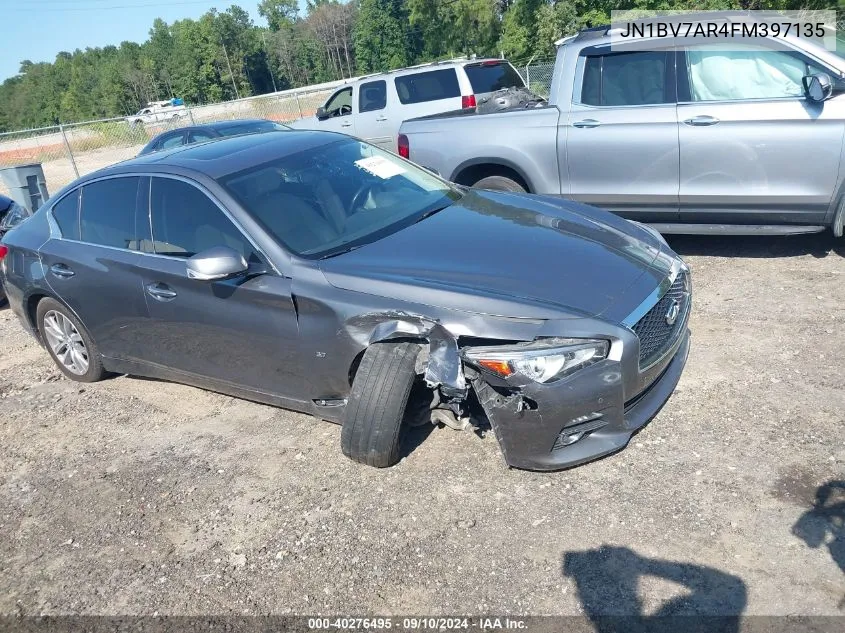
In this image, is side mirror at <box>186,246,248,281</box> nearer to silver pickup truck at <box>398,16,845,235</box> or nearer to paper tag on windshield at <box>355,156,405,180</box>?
paper tag on windshield at <box>355,156,405,180</box>

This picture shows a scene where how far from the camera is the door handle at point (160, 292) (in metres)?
4.21

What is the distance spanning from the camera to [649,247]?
13.2 ft

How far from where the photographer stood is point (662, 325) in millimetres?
3525

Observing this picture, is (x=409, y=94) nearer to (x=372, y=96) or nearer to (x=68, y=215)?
(x=372, y=96)

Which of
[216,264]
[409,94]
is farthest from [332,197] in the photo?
[409,94]

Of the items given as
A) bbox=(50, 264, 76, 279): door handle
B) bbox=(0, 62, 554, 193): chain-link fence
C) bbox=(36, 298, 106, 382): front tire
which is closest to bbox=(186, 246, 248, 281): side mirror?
bbox=(50, 264, 76, 279): door handle

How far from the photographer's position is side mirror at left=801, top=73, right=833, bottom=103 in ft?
17.4

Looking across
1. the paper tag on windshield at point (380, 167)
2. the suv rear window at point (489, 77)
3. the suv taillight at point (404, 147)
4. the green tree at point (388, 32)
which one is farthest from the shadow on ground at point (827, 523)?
the green tree at point (388, 32)

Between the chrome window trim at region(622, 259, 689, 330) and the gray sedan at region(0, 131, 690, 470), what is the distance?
0.01 meters

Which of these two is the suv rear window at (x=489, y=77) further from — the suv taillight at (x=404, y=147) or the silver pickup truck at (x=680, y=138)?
the silver pickup truck at (x=680, y=138)

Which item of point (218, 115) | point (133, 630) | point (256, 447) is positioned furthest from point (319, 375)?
point (218, 115)

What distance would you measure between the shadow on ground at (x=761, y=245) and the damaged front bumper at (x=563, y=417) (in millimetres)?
3579

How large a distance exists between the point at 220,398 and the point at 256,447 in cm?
85

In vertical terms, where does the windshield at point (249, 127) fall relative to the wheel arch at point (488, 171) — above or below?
above
